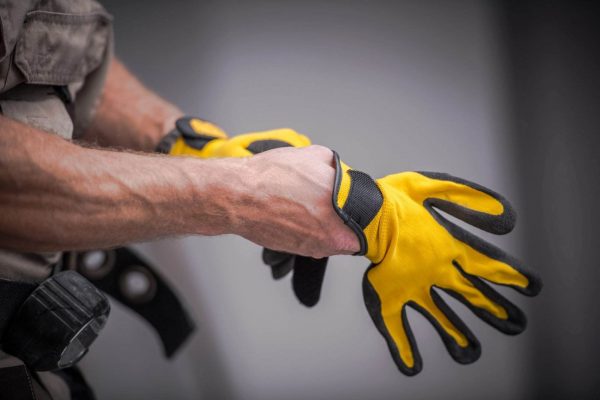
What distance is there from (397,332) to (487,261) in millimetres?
134

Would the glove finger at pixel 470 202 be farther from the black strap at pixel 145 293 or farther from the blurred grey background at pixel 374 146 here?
the black strap at pixel 145 293

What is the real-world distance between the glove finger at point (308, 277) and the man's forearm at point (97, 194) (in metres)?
0.13

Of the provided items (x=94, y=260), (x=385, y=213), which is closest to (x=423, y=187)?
(x=385, y=213)

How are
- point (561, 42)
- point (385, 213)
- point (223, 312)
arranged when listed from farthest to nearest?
point (223, 312) < point (561, 42) < point (385, 213)

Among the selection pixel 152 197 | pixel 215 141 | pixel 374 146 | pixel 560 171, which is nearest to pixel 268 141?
pixel 215 141

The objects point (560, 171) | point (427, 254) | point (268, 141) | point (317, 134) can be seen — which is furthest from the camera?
point (317, 134)

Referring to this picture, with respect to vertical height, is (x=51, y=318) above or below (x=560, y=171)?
below

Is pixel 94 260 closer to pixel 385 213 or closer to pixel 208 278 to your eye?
pixel 208 278

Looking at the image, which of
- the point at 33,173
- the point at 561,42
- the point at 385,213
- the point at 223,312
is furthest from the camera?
the point at 223,312

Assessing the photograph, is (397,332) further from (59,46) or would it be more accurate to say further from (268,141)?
(59,46)

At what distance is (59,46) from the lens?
0.69m

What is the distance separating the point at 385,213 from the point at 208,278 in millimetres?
578

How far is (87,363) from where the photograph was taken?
42.9 inches

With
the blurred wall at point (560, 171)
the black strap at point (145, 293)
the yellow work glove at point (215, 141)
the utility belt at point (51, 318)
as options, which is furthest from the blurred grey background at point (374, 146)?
the utility belt at point (51, 318)
